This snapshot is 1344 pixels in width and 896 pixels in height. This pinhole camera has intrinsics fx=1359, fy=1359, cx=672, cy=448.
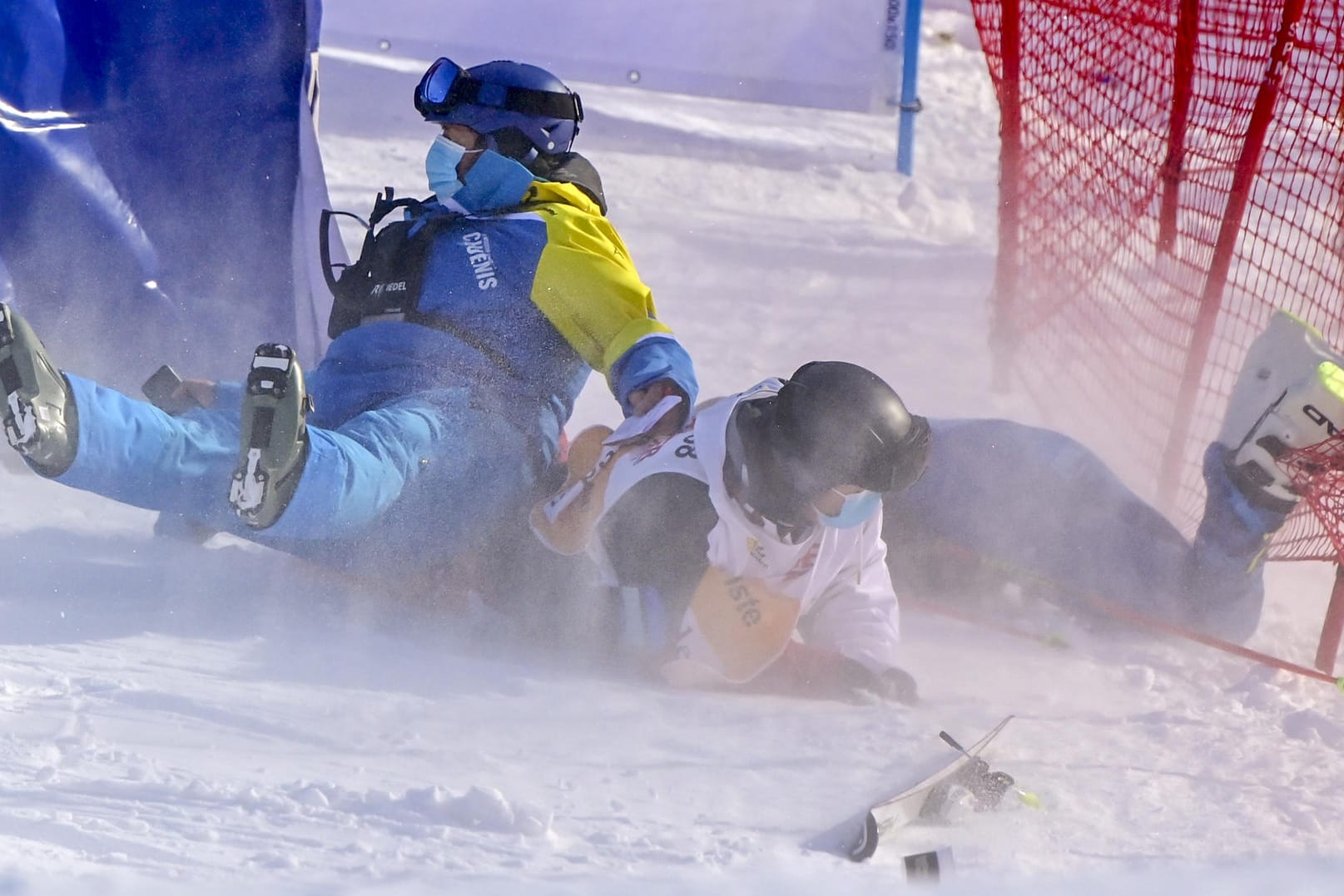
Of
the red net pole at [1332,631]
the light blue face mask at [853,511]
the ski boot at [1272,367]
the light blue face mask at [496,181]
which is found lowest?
the red net pole at [1332,631]

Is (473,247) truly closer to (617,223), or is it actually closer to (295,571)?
(295,571)

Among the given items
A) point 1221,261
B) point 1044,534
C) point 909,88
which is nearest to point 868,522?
point 1044,534

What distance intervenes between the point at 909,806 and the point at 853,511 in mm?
607

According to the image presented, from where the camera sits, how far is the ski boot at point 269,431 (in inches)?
77.1

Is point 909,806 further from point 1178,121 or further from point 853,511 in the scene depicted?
point 1178,121

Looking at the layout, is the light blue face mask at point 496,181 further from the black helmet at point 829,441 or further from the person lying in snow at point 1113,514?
the person lying in snow at point 1113,514

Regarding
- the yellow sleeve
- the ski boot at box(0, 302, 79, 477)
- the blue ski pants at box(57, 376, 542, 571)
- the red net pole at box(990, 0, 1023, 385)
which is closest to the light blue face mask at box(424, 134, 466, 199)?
the yellow sleeve

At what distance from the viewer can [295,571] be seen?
105 inches

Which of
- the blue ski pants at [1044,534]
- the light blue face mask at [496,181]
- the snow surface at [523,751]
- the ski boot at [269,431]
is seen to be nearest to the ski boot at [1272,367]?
the blue ski pants at [1044,534]

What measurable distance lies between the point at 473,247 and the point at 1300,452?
1690 millimetres

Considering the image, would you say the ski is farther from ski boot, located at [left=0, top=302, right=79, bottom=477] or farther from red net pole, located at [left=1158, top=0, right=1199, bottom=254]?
red net pole, located at [left=1158, top=0, right=1199, bottom=254]

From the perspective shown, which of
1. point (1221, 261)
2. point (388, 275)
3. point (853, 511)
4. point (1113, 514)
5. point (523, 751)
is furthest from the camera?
point (1221, 261)

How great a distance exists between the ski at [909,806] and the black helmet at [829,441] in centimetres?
44

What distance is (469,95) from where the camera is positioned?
285cm
